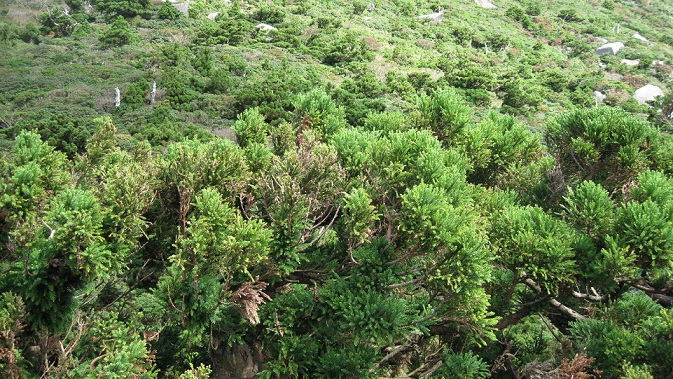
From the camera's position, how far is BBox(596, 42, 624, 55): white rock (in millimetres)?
53219

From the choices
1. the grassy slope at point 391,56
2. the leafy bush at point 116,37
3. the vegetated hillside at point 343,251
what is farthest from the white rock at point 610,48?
the vegetated hillside at point 343,251

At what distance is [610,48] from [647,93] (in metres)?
13.7

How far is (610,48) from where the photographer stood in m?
53.3

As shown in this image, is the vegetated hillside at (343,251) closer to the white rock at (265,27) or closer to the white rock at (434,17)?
the white rock at (265,27)

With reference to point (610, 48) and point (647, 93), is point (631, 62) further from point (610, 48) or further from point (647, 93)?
point (647, 93)

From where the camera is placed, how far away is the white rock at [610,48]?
5322cm

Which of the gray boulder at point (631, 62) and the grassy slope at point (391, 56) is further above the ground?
the grassy slope at point (391, 56)

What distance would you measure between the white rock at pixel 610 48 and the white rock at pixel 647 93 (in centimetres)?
1154

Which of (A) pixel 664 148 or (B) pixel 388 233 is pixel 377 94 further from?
(B) pixel 388 233

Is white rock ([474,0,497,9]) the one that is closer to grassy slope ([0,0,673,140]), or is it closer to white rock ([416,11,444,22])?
grassy slope ([0,0,673,140])

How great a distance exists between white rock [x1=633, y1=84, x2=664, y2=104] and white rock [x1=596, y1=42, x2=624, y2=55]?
454 inches

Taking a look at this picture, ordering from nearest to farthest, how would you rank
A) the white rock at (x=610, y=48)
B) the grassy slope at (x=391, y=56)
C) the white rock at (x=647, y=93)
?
the grassy slope at (x=391, y=56) → the white rock at (x=647, y=93) → the white rock at (x=610, y=48)

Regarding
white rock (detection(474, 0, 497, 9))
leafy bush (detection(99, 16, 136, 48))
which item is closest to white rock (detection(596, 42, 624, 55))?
white rock (detection(474, 0, 497, 9))

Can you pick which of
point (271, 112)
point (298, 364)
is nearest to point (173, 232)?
point (298, 364)
